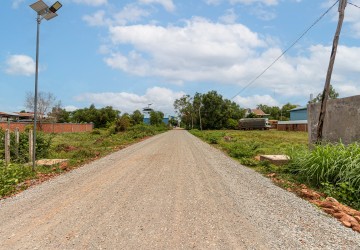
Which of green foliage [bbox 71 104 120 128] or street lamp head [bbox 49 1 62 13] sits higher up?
street lamp head [bbox 49 1 62 13]

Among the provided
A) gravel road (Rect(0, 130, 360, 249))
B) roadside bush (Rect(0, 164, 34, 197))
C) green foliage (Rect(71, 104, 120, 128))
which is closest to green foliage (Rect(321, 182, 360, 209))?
gravel road (Rect(0, 130, 360, 249))

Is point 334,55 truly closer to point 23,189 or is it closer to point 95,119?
point 23,189

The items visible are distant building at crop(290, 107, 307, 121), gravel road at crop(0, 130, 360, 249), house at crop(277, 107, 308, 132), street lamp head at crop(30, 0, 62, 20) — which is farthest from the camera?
distant building at crop(290, 107, 307, 121)

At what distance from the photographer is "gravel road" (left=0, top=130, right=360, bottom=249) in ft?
13.5

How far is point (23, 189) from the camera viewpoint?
7621mm

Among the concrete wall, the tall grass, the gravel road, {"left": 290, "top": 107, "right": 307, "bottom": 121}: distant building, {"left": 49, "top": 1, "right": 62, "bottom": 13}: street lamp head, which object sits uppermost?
{"left": 49, "top": 1, "right": 62, "bottom": 13}: street lamp head

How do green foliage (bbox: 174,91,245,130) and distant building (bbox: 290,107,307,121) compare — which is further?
green foliage (bbox: 174,91,245,130)

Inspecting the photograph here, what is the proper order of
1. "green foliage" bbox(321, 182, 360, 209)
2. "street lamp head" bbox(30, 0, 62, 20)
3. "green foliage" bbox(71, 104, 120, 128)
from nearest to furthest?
1. "green foliage" bbox(321, 182, 360, 209)
2. "street lamp head" bbox(30, 0, 62, 20)
3. "green foliage" bbox(71, 104, 120, 128)

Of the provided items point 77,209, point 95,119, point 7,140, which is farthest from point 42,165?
point 95,119

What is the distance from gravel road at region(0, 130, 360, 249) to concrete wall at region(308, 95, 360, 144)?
4.34m

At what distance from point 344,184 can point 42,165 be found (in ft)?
31.9

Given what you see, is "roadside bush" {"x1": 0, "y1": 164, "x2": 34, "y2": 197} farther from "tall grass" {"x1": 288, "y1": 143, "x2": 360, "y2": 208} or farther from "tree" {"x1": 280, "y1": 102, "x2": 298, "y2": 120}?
"tree" {"x1": 280, "y1": 102, "x2": 298, "y2": 120}

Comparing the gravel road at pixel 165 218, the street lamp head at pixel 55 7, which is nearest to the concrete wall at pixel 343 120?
the gravel road at pixel 165 218

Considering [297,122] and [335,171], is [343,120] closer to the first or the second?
[335,171]
